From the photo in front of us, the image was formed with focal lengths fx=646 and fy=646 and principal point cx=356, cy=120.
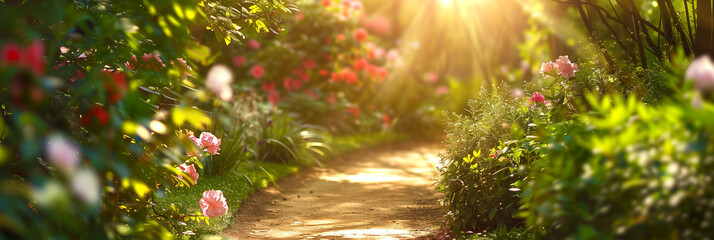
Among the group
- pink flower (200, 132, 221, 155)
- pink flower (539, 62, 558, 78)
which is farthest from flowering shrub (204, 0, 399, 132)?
pink flower (539, 62, 558, 78)

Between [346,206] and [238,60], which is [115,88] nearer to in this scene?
[346,206]

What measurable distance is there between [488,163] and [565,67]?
0.95 m

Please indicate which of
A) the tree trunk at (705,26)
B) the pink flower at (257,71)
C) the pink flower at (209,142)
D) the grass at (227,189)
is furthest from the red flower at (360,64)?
the tree trunk at (705,26)

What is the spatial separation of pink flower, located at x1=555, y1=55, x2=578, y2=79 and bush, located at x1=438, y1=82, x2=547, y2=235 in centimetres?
32

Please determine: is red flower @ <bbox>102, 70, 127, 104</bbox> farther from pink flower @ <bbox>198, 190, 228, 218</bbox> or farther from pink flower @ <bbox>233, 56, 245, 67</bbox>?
pink flower @ <bbox>233, 56, 245, 67</bbox>

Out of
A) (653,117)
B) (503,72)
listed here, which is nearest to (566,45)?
(503,72)

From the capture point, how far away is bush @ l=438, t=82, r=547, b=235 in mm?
4699

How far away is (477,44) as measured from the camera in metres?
18.3

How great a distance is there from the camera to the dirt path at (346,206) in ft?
17.4

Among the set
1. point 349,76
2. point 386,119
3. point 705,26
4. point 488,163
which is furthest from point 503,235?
point 386,119

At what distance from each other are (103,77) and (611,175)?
180cm

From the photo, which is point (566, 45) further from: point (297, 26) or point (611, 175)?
point (611, 175)

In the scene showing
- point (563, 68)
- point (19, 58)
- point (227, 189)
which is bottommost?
point (19, 58)

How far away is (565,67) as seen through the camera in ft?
14.9
